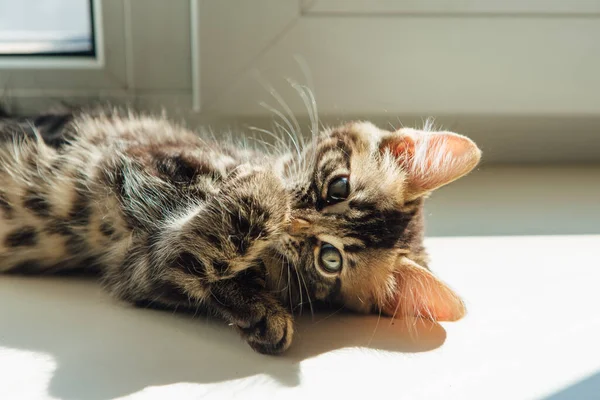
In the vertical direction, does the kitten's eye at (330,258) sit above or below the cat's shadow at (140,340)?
above

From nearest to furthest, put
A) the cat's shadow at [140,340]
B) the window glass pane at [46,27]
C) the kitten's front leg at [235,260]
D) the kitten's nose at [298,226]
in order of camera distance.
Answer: the cat's shadow at [140,340] → the kitten's front leg at [235,260] → the kitten's nose at [298,226] → the window glass pane at [46,27]

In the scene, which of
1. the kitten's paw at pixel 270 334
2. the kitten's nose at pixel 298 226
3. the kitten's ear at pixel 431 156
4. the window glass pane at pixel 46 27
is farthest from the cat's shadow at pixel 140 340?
the window glass pane at pixel 46 27

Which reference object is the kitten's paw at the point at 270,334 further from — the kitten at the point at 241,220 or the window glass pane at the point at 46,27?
the window glass pane at the point at 46,27

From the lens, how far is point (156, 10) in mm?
1559

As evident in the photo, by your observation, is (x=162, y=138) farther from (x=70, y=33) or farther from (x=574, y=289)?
(x=574, y=289)

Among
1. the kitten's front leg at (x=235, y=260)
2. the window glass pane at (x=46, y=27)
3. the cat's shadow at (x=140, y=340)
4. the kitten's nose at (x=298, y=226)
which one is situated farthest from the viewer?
the window glass pane at (x=46, y=27)

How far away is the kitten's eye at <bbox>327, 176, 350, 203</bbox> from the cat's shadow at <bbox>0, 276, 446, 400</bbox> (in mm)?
209

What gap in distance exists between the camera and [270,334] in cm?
94

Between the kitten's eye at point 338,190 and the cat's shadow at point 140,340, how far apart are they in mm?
209

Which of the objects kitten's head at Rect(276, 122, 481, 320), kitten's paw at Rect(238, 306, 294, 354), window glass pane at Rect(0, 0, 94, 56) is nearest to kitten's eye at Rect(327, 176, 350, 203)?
kitten's head at Rect(276, 122, 481, 320)

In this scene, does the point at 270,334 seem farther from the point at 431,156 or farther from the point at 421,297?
the point at 431,156

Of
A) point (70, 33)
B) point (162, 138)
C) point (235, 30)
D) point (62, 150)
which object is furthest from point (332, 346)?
point (70, 33)

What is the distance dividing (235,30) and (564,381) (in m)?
1.10

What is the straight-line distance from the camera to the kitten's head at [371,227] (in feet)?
3.62
